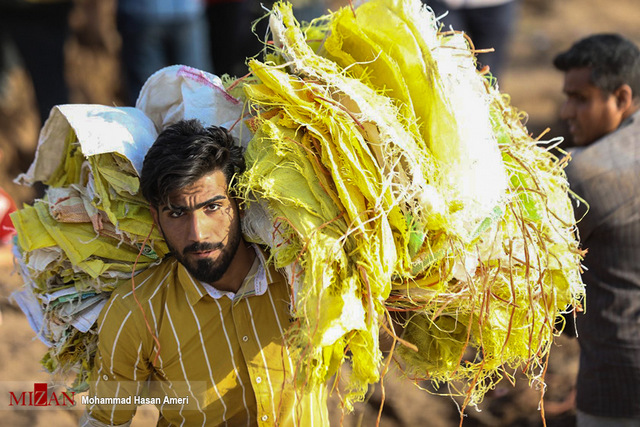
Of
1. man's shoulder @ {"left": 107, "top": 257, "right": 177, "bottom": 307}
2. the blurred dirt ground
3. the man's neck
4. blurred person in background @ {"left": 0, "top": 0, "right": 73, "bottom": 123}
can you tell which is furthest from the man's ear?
blurred person in background @ {"left": 0, "top": 0, "right": 73, "bottom": 123}

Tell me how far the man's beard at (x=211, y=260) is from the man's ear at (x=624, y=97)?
70.9 inches

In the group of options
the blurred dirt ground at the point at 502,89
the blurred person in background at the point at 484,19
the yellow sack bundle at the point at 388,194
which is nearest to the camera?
the yellow sack bundle at the point at 388,194

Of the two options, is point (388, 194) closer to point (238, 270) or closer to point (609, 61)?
point (238, 270)

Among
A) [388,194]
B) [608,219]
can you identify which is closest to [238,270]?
[388,194]

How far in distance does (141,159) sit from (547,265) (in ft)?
4.26

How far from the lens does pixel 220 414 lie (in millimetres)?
2172

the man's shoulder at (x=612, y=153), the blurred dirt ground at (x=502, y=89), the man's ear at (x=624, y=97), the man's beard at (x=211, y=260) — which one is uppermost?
the man's ear at (x=624, y=97)

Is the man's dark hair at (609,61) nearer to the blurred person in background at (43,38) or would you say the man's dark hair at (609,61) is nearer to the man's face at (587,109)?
the man's face at (587,109)

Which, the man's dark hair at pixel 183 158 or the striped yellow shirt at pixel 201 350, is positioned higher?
the man's dark hair at pixel 183 158

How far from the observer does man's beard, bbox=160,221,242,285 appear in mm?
1988

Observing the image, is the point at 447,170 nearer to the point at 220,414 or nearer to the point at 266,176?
the point at 266,176

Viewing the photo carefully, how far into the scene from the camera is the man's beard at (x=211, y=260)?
1.99 m

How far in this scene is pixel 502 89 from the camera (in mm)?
6504

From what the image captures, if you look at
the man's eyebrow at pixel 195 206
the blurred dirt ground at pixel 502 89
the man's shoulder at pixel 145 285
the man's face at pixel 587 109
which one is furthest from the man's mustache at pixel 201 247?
the man's face at pixel 587 109
